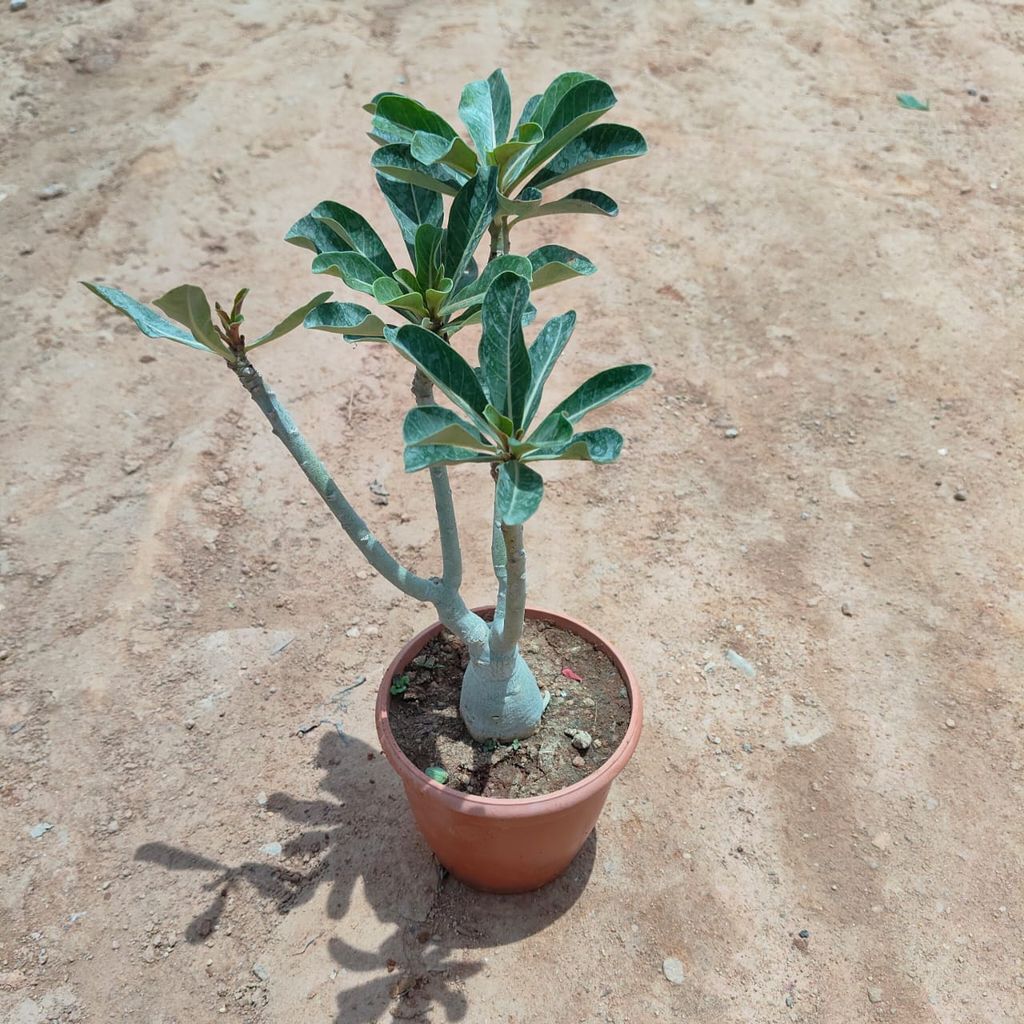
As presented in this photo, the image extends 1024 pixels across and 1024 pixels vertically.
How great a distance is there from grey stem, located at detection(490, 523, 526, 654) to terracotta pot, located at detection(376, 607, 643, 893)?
0.29 m

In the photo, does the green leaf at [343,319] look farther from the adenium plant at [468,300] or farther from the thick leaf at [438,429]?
the thick leaf at [438,429]

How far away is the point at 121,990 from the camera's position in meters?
1.76

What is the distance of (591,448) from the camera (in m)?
1.08

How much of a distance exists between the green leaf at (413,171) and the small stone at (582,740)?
3.57 ft

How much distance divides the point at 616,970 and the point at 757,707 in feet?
2.65

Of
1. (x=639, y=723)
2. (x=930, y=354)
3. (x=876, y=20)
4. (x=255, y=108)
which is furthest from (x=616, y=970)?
Result: (x=876, y=20)

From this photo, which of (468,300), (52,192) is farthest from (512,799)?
(52,192)

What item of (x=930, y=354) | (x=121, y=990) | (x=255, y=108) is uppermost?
(x=255, y=108)

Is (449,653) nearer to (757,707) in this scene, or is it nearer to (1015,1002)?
(757,707)

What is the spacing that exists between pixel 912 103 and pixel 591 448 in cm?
443

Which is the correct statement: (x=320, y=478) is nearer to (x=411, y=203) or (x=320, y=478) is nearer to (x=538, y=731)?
(x=411, y=203)

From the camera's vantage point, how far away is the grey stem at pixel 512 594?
1305mm

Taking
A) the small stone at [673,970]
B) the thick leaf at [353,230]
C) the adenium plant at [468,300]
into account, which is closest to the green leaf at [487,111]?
the adenium plant at [468,300]

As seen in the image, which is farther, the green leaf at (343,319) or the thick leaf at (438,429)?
the green leaf at (343,319)
